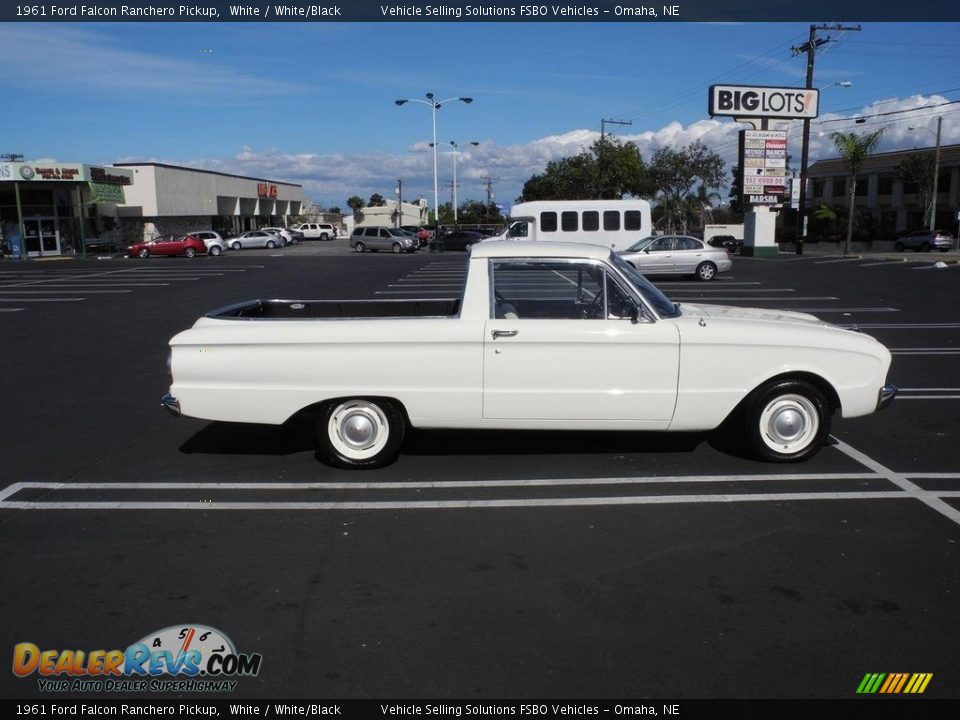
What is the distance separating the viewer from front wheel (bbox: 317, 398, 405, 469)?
6.07m

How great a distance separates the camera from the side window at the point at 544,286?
238 inches

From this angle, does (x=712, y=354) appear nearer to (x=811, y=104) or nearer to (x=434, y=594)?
(x=434, y=594)

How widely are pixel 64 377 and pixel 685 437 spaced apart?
752cm

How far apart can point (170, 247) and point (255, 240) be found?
44.3ft

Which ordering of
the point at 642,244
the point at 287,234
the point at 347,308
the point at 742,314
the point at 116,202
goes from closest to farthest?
the point at 742,314
the point at 347,308
the point at 642,244
the point at 116,202
the point at 287,234

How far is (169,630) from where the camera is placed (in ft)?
12.4

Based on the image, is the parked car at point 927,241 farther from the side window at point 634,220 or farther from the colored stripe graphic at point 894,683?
the colored stripe graphic at point 894,683

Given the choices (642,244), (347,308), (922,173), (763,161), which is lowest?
(347,308)

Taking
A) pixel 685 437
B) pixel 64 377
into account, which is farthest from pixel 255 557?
pixel 64 377

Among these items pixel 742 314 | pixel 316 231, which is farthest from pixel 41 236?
pixel 742 314

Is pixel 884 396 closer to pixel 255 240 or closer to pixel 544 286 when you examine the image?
pixel 544 286

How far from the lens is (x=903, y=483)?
5738 mm

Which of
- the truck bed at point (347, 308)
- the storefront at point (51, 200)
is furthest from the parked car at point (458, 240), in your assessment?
the truck bed at point (347, 308)

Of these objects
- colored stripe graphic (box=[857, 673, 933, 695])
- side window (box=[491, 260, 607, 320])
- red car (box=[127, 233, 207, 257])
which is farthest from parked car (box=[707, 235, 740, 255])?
colored stripe graphic (box=[857, 673, 933, 695])
